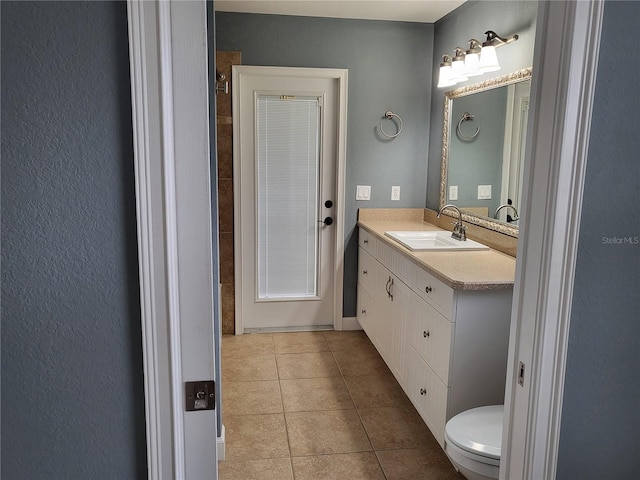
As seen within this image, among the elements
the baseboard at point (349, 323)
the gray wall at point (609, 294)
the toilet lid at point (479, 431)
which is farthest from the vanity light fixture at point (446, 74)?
the gray wall at point (609, 294)

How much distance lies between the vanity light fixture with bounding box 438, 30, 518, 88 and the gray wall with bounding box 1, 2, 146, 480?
2458mm

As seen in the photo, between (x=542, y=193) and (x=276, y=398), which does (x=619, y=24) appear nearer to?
(x=542, y=193)

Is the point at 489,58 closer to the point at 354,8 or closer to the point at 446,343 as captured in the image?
the point at 354,8

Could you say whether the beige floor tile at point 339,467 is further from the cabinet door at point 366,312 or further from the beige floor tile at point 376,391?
the cabinet door at point 366,312

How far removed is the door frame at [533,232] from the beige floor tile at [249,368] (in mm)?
2288

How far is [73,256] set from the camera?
0.95 m

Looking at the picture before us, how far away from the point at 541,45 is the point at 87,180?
3.08ft

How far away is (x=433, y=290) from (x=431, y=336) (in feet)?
0.74

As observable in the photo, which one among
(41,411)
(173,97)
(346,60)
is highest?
(346,60)

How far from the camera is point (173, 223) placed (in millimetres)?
970

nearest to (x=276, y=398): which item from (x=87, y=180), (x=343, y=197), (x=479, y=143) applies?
(x=343, y=197)

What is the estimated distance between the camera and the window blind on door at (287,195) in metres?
3.94

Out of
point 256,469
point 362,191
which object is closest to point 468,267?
point 256,469

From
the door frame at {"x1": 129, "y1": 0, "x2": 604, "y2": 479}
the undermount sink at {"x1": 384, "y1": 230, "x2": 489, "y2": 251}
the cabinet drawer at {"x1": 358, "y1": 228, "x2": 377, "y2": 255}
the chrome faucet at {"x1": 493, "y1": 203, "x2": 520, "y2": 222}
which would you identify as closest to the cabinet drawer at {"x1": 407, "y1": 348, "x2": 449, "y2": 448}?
the undermount sink at {"x1": 384, "y1": 230, "x2": 489, "y2": 251}
